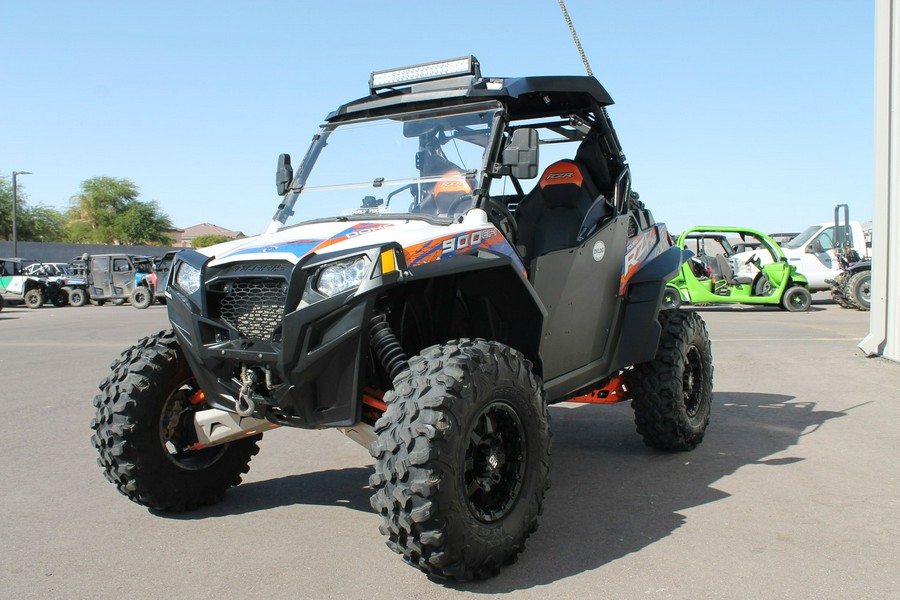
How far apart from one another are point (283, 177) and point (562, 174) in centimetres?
194

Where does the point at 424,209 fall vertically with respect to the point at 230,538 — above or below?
above

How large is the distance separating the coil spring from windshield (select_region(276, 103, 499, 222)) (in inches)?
38.6

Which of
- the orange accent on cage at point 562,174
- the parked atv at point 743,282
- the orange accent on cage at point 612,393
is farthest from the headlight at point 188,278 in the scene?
the parked atv at point 743,282

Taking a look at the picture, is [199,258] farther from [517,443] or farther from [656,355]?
[656,355]

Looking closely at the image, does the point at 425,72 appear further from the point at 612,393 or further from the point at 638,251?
the point at 612,393

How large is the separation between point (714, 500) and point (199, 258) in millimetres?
3287

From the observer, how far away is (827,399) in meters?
8.48

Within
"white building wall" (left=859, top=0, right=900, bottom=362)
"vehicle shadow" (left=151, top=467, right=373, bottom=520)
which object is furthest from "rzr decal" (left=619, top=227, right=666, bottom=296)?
"white building wall" (left=859, top=0, right=900, bottom=362)

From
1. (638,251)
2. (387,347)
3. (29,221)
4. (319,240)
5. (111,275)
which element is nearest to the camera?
(387,347)

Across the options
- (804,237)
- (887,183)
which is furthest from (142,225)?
(887,183)

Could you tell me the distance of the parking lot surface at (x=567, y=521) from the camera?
3711 millimetres

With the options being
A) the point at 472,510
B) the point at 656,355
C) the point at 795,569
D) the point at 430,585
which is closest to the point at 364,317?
the point at 472,510

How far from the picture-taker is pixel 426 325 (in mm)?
4559

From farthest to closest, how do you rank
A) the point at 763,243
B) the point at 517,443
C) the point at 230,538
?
the point at 763,243 < the point at 230,538 < the point at 517,443
